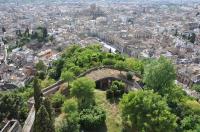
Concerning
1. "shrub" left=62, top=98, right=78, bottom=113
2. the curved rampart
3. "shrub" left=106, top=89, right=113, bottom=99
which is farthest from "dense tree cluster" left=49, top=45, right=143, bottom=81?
"shrub" left=62, top=98, right=78, bottom=113

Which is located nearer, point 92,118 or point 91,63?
point 92,118

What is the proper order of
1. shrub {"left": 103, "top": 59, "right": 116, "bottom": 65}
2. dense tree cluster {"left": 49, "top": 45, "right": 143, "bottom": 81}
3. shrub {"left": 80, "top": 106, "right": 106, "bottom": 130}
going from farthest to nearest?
shrub {"left": 103, "top": 59, "right": 116, "bottom": 65} < dense tree cluster {"left": 49, "top": 45, "right": 143, "bottom": 81} < shrub {"left": 80, "top": 106, "right": 106, "bottom": 130}

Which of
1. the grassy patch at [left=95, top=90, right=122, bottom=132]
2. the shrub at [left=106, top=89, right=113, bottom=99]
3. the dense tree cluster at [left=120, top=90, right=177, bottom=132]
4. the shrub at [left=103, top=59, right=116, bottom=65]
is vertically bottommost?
the grassy patch at [left=95, top=90, right=122, bottom=132]

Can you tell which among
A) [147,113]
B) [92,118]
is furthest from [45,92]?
[147,113]

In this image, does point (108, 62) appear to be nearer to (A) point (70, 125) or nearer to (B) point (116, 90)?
(B) point (116, 90)

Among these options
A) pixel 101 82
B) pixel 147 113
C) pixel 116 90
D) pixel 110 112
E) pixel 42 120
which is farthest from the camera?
pixel 101 82

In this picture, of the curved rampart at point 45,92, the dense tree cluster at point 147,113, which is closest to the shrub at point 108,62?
the curved rampart at point 45,92

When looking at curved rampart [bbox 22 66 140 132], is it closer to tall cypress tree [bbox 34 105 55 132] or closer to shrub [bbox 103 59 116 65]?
shrub [bbox 103 59 116 65]

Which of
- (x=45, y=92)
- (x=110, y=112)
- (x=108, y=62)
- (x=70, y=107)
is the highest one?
(x=70, y=107)

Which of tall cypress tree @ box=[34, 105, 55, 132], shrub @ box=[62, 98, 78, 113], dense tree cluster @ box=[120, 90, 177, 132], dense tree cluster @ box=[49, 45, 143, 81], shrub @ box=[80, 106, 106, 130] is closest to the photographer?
tall cypress tree @ box=[34, 105, 55, 132]
